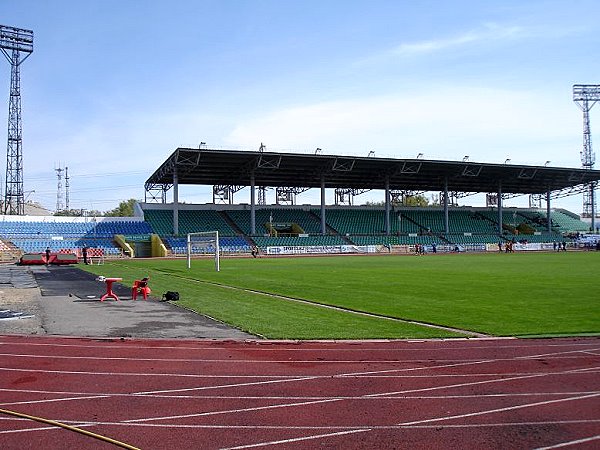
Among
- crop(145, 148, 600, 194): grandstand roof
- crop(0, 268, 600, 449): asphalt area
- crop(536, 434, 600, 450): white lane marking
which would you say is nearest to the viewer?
crop(536, 434, 600, 450): white lane marking

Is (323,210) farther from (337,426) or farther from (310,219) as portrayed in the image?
(337,426)

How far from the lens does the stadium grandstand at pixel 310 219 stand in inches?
2591

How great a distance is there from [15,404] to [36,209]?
106479 millimetres

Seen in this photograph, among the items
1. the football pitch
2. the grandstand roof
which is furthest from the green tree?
the football pitch

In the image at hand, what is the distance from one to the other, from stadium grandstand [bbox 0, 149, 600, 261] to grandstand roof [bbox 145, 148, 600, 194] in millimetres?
159

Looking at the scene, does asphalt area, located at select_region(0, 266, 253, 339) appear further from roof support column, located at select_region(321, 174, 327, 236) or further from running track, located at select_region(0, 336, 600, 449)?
roof support column, located at select_region(321, 174, 327, 236)

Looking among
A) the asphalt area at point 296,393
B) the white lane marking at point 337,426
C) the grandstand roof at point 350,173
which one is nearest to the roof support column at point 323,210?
the grandstand roof at point 350,173

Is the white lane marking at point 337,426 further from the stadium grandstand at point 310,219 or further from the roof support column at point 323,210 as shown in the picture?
the roof support column at point 323,210

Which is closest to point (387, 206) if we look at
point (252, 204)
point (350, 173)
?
point (350, 173)

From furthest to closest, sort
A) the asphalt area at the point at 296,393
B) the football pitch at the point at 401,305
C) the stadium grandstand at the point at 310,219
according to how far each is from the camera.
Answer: the stadium grandstand at the point at 310,219 → the football pitch at the point at 401,305 → the asphalt area at the point at 296,393

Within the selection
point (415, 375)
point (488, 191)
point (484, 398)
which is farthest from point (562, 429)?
point (488, 191)

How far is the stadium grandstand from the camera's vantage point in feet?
216

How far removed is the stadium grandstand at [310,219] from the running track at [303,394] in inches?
2095

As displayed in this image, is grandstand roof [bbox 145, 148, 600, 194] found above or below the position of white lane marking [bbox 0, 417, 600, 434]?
above
